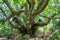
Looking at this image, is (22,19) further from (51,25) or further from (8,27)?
(51,25)

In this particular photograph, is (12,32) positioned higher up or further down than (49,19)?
further down

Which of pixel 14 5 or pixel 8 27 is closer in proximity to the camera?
pixel 14 5

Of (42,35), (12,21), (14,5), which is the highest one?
(14,5)

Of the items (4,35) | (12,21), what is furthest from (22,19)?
(4,35)

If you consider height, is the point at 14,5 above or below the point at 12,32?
above

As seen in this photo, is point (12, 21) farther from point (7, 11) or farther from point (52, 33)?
point (52, 33)

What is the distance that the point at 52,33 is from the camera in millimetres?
6562

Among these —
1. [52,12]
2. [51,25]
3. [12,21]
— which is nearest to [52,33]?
[51,25]

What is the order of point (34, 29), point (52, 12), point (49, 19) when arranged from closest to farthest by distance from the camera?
point (52, 12) < point (49, 19) < point (34, 29)

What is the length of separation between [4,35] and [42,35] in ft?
4.24

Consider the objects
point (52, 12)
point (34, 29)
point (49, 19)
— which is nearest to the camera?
point (52, 12)

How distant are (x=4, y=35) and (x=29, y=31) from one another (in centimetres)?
89

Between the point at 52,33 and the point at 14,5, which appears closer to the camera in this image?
the point at 14,5

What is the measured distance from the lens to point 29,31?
670 centimetres
